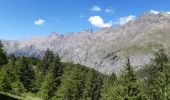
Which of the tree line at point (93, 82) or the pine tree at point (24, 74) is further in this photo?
the pine tree at point (24, 74)

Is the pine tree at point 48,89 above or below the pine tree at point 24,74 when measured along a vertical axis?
below

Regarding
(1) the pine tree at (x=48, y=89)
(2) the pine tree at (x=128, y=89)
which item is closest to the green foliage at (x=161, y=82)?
(2) the pine tree at (x=128, y=89)

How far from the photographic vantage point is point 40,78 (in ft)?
426

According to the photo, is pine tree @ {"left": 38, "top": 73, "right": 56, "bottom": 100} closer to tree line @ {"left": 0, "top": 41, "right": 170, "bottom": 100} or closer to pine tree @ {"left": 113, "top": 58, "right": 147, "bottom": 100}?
tree line @ {"left": 0, "top": 41, "right": 170, "bottom": 100}

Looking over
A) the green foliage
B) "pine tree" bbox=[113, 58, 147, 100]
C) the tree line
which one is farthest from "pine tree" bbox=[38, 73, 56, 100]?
"pine tree" bbox=[113, 58, 147, 100]

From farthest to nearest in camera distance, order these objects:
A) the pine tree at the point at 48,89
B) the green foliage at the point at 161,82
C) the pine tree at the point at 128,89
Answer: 1. the pine tree at the point at 48,89
2. the green foliage at the point at 161,82
3. the pine tree at the point at 128,89

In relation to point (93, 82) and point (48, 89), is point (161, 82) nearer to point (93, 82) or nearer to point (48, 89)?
point (48, 89)

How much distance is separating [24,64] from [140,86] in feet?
272

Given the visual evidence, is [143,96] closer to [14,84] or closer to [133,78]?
[133,78]

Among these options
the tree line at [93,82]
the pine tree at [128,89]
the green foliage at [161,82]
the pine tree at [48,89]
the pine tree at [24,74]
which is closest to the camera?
the pine tree at [128,89]

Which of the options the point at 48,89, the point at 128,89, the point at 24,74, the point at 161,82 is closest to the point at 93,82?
the point at 24,74

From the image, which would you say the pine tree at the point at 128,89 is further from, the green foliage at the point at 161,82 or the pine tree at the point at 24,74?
the pine tree at the point at 24,74

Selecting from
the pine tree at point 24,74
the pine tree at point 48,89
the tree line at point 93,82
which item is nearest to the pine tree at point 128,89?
the tree line at point 93,82

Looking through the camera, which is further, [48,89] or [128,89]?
[48,89]
